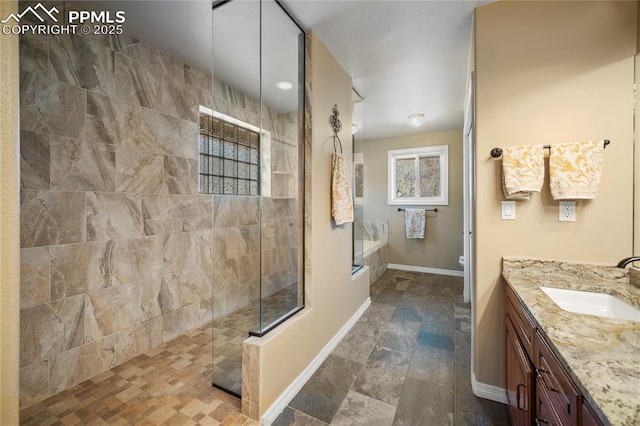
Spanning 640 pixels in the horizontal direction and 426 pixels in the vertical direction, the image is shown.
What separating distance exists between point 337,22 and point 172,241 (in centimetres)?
228

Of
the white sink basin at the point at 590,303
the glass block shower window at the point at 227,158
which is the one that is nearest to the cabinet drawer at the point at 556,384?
the white sink basin at the point at 590,303

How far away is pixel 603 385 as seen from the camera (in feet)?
2.00

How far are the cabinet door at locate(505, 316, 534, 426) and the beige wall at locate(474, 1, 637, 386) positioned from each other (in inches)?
9.1

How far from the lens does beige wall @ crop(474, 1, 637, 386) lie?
4.74 feet

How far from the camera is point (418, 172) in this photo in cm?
491

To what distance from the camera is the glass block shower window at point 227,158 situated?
2.12m

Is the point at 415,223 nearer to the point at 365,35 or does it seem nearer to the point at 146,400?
the point at 365,35

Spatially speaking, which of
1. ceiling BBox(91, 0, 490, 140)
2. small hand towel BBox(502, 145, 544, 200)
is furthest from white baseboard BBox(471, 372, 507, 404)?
ceiling BBox(91, 0, 490, 140)

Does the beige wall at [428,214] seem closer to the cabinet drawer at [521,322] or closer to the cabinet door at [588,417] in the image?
the cabinet drawer at [521,322]

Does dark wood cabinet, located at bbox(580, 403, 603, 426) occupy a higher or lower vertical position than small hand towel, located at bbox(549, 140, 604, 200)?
lower

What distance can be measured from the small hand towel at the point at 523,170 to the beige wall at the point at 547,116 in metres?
0.10

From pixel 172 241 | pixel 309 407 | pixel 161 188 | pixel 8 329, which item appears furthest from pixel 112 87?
pixel 309 407

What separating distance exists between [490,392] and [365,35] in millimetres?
2733

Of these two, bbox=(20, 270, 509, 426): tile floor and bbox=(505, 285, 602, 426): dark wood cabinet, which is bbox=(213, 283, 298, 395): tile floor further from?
bbox=(505, 285, 602, 426): dark wood cabinet
